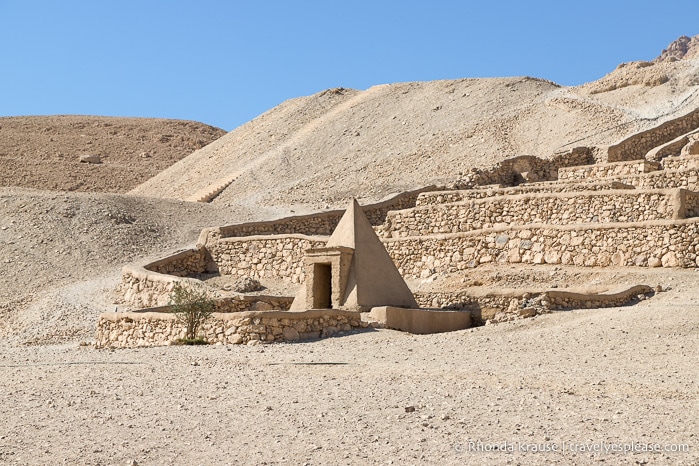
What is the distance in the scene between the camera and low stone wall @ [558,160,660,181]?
24.8 meters

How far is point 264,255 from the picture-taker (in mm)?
23469

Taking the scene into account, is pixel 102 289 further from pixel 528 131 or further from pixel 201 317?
pixel 528 131

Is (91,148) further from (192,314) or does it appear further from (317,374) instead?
(317,374)

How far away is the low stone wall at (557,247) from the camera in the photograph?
17.9m

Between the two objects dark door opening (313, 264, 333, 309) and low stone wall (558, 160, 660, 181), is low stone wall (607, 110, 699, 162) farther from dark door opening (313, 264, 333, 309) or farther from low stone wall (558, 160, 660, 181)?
dark door opening (313, 264, 333, 309)

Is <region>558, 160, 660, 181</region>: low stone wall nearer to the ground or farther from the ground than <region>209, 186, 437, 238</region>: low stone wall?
farther from the ground

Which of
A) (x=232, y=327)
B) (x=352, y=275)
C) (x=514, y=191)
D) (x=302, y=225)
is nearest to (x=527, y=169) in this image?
(x=514, y=191)

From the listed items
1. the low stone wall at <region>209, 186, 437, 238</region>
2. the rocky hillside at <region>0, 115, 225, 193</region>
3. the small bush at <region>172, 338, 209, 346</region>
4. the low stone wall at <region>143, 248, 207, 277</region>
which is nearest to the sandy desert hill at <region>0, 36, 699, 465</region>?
the small bush at <region>172, 338, 209, 346</region>

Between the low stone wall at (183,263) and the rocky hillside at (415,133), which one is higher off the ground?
the rocky hillside at (415,133)

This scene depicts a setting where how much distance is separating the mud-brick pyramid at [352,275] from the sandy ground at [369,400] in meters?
2.89

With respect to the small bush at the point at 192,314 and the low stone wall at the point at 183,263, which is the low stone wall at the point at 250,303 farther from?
the low stone wall at the point at 183,263

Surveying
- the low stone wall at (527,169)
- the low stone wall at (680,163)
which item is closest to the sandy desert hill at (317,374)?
the low stone wall at (527,169)

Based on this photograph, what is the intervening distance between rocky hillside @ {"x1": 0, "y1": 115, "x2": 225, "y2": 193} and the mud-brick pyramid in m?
31.0

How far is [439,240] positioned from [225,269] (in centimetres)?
581
